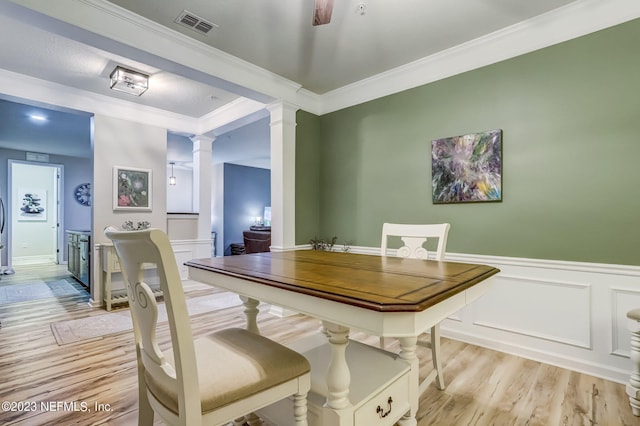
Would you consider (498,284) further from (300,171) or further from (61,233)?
(61,233)

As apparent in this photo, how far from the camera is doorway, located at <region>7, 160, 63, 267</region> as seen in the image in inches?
281

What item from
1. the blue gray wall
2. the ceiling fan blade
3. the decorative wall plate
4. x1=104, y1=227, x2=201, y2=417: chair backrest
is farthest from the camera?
the blue gray wall

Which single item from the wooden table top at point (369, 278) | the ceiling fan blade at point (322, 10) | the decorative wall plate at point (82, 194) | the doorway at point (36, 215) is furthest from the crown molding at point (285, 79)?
the doorway at point (36, 215)

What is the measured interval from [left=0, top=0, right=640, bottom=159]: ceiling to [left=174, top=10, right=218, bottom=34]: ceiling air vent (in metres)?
0.04

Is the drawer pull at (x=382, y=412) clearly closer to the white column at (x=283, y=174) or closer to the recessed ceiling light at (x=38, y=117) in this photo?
the white column at (x=283, y=174)

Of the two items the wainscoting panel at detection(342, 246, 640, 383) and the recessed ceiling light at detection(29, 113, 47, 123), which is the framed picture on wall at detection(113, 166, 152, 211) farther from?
the wainscoting panel at detection(342, 246, 640, 383)

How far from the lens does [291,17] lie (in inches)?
93.5

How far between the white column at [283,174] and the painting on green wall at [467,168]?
158 centimetres

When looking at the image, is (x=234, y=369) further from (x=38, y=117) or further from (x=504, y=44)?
(x=38, y=117)

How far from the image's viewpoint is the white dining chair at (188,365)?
85cm

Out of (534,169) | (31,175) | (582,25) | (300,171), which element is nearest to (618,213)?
(534,169)

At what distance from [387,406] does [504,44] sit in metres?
2.89

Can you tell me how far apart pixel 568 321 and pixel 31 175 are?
34.4 feet

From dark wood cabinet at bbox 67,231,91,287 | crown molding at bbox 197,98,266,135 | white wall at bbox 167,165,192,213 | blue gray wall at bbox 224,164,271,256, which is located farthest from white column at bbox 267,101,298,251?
white wall at bbox 167,165,192,213
